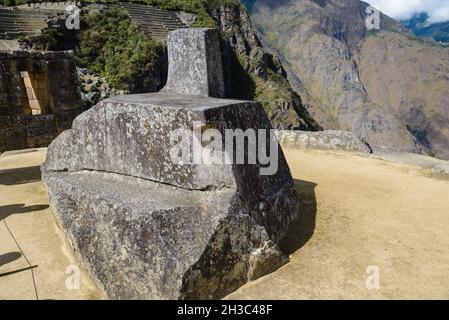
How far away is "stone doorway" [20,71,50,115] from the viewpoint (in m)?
9.15

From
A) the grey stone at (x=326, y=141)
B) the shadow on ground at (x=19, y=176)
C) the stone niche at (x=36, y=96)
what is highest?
the stone niche at (x=36, y=96)

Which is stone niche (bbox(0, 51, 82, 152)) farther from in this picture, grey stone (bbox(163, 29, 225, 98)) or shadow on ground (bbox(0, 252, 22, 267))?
shadow on ground (bbox(0, 252, 22, 267))

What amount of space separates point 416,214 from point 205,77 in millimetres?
3006

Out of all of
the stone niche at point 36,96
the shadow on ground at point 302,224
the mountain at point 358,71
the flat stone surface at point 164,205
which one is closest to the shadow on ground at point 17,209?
the flat stone surface at point 164,205

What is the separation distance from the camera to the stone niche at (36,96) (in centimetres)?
868

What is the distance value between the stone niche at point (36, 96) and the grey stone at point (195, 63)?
4.30 meters

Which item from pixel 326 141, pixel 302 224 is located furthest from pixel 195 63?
pixel 326 141

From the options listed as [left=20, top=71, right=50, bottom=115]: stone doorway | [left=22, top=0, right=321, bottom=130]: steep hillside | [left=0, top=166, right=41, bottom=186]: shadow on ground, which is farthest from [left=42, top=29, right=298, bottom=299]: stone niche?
[left=22, top=0, right=321, bottom=130]: steep hillside

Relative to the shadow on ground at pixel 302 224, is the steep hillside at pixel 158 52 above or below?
above

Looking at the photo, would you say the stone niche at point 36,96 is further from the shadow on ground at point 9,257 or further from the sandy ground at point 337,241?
the shadow on ground at point 9,257

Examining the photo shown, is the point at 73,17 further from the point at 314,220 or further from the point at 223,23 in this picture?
the point at 314,220

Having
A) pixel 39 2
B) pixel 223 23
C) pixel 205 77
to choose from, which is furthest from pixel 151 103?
pixel 223 23

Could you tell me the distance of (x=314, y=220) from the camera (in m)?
5.21

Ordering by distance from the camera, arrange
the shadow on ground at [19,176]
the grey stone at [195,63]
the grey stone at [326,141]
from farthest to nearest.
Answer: the grey stone at [326,141] → the shadow on ground at [19,176] → the grey stone at [195,63]
